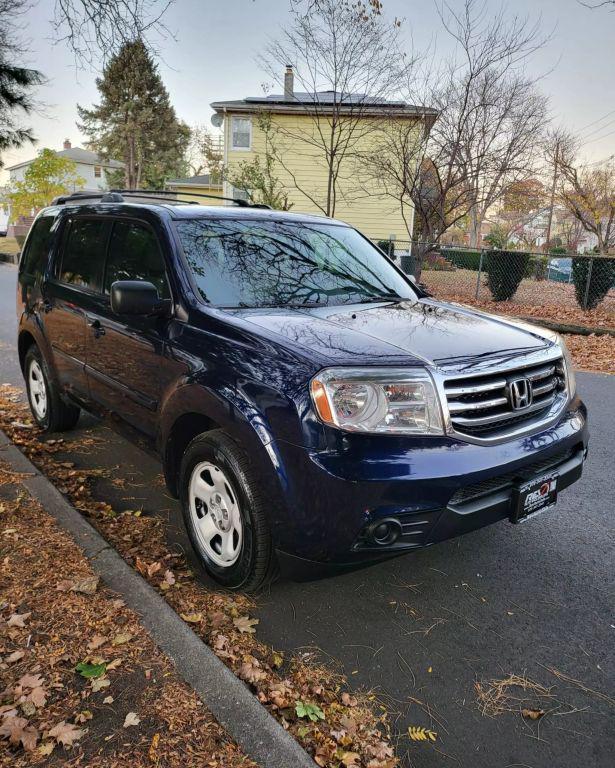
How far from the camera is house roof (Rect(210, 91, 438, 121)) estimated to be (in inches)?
583

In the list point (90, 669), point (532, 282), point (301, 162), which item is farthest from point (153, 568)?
point (301, 162)

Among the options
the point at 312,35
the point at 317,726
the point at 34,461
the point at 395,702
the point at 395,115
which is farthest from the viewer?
the point at 395,115

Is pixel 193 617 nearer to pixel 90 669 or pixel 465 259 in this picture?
pixel 90 669

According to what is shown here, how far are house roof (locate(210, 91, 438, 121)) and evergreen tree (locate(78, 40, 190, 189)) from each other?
2332 cm

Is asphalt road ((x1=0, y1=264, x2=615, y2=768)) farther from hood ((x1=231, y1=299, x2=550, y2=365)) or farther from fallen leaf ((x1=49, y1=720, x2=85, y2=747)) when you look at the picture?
hood ((x1=231, y1=299, x2=550, y2=365))

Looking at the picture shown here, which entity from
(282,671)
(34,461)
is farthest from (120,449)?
(282,671)

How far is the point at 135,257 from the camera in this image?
3730 mm

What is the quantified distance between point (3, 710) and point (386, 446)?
5.59 feet

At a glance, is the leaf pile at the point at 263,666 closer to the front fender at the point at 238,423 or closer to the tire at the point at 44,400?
the front fender at the point at 238,423

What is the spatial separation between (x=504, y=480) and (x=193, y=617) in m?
1.57

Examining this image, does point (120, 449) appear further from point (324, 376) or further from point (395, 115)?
point (395, 115)

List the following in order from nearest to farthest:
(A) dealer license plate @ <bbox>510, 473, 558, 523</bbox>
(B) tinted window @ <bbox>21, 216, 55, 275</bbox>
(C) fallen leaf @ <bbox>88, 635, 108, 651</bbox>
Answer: (C) fallen leaf @ <bbox>88, 635, 108, 651</bbox> < (A) dealer license plate @ <bbox>510, 473, 558, 523</bbox> < (B) tinted window @ <bbox>21, 216, 55, 275</bbox>

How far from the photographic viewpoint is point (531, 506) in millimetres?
2816

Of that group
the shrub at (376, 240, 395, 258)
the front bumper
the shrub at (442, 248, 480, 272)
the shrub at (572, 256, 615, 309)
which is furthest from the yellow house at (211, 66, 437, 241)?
the front bumper
